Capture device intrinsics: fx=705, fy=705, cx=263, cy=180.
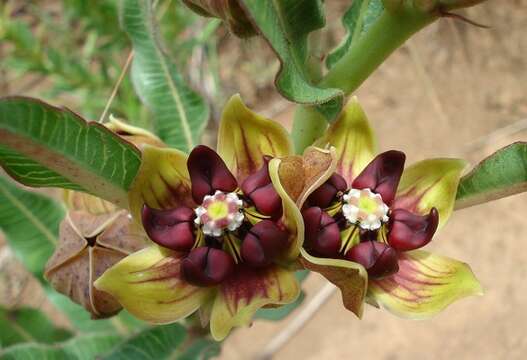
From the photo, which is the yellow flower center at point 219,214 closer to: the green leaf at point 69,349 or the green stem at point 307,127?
the green stem at point 307,127

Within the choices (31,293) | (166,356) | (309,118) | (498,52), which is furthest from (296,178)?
(498,52)

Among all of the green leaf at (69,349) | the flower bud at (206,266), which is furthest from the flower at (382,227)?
the green leaf at (69,349)

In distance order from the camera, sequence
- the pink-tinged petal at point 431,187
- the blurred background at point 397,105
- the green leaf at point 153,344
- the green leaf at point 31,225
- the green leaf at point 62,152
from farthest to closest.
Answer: the blurred background at point 397,105 → the green leaf at point 31,225 → the green leaf at point 153,344 → the pink-tinged petal at point 431,187 → the green leaf at point 62,152

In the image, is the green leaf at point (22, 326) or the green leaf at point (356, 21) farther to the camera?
the green leaf at point (22, 326)

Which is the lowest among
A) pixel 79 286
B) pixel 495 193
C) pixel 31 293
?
pixel 31 293

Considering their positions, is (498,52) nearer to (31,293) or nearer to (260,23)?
(31,293)

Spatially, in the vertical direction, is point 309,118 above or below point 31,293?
above
